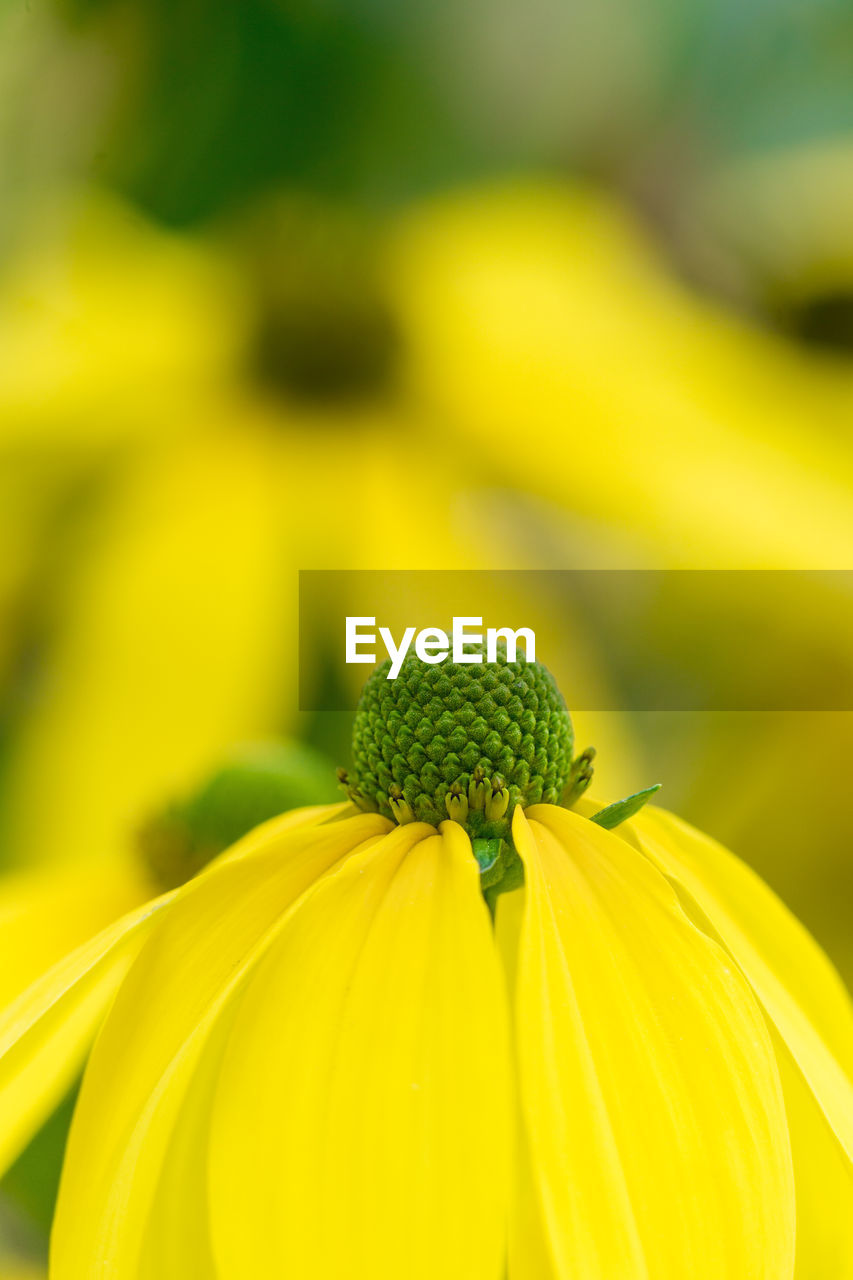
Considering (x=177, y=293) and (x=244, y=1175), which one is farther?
(x=177, y=293)

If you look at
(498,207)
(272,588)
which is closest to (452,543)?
(272,588)

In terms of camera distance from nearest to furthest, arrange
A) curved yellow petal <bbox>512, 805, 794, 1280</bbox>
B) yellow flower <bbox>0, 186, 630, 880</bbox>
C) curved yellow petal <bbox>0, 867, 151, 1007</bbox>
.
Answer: curved yellow petal <bbox>512, 805, 794, 1280</bbox>, curved yellow petal <bbox>0, 867, 151, 1007</bbox>, yellow flower <bbox>0, 186, 630, 880</bbox>

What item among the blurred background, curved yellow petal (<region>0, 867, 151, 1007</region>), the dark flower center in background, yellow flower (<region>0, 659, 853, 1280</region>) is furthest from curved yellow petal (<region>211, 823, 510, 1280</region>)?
the dark flower center in background

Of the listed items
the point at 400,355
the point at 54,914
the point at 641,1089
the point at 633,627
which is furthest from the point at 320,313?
the point at 641,1089

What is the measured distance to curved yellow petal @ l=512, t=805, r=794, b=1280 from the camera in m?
0.18

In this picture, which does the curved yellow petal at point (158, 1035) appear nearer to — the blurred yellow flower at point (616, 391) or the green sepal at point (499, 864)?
the green sepal at point (499, 864)

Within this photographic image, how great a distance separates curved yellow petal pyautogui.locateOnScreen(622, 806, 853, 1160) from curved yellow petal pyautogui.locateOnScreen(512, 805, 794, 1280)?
Result: 0.08 ft

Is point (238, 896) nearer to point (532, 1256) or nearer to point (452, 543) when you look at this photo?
point (532, 1256)

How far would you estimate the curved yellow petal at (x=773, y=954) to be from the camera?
229 millimetres

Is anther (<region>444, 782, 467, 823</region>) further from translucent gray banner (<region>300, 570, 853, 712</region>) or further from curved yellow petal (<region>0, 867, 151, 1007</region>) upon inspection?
translucent gray banner (<region>300, 570, 853, 712</region>)

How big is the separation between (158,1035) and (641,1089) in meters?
0.08

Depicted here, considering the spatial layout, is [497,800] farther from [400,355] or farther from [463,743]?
[400,355]

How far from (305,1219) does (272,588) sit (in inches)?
12.9

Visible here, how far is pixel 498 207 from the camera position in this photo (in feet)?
1.90
